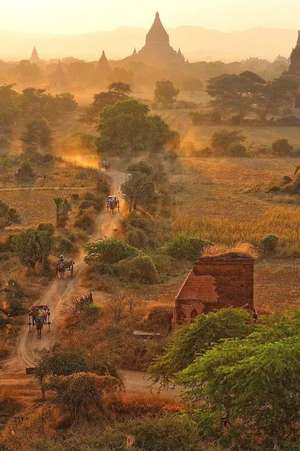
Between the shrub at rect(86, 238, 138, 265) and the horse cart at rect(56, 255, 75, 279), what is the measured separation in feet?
2.97

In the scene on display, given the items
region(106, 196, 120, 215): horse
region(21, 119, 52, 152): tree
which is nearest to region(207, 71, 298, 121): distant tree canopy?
region(21, 119, 52, 152): tree

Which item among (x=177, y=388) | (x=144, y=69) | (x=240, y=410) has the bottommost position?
(x=177, y=388)

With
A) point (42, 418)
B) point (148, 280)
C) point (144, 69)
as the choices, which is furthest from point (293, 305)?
point (144, 69)

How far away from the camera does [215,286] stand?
54.6ft

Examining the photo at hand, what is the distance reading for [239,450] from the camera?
34.5ft

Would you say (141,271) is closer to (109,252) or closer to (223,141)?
(109,252)

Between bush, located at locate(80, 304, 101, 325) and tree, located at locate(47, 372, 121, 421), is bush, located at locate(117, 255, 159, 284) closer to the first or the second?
bush, located at locate(80, 304, 101, 325)

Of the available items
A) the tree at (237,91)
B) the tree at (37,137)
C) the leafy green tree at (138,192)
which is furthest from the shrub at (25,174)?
the tree at (237,91)

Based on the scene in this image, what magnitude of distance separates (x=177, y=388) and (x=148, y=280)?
758 cm

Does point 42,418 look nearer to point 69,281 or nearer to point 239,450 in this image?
point 239,450

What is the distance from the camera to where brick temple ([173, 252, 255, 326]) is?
16.5m

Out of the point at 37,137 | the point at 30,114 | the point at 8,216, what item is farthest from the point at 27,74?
the point at 8,216

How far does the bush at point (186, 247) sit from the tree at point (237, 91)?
45.4 metres

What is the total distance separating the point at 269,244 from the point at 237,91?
46.6 metres
